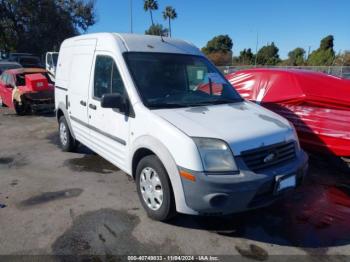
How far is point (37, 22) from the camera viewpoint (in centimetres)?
3422

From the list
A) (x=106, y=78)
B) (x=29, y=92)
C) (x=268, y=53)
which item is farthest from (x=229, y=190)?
(x=268, y=53)

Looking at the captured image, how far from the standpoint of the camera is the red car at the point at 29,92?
10.1 metres

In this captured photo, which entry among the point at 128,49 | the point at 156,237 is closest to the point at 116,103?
the point at 128,49

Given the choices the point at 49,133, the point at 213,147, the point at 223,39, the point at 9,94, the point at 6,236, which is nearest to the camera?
the point at 213,147

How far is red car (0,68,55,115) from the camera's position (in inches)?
397

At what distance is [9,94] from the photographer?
10.8 metres

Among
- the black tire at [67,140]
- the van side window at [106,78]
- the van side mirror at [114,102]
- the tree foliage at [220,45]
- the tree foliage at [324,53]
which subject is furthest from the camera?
the tree foliage at [220,45]

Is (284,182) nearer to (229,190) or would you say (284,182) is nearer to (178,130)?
(229,190)

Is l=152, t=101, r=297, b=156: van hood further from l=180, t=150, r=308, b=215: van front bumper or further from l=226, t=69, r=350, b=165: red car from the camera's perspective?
l=226, t=69, r=350, b=165: red car

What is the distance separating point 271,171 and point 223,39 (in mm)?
75345

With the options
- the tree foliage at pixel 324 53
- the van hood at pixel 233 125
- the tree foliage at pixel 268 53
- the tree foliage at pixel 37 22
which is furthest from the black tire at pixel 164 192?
the tree foliage at pixel 268 53

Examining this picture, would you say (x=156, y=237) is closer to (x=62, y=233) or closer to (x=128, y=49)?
(x=62, y=233)

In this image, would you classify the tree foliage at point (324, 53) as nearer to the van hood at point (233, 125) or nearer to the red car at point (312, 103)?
the red car at point (312, 103)

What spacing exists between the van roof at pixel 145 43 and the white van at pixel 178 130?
0.02 metres
